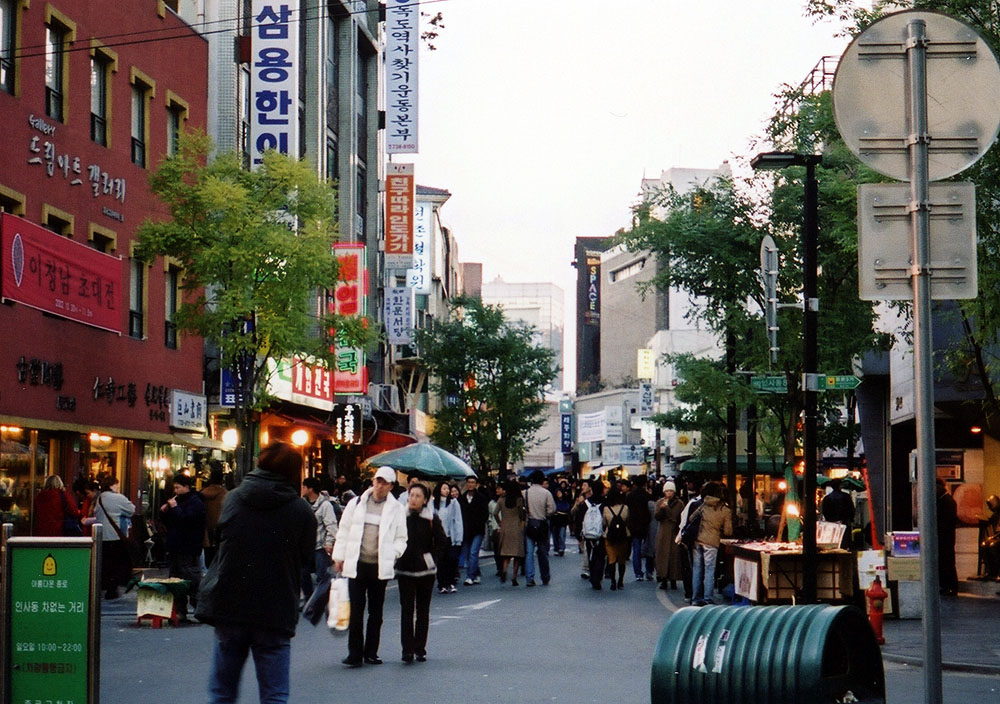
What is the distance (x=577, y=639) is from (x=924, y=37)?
1174 centimetres

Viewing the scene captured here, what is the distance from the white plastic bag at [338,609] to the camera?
31.1ft

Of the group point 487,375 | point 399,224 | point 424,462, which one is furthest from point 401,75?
point 424,462

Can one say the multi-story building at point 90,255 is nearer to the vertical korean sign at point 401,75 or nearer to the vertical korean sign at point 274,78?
the vertical korean sign at point 274,78

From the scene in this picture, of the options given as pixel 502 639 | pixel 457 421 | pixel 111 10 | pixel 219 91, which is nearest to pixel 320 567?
pixel 502 639

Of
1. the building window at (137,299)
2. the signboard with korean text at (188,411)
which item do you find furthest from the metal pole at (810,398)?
the signboard with korean text at (188,411)

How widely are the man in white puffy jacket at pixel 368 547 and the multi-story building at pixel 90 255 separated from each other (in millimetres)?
10414

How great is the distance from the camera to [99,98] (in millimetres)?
28750

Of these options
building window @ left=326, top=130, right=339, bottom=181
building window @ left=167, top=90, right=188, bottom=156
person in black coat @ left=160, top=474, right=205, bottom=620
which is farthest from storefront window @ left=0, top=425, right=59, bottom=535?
building window @ left=326, top=130, right=339, bottom=181

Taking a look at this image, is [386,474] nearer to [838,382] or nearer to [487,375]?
[838,382]

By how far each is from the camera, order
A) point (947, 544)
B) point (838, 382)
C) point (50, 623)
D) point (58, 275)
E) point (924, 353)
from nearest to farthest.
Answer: point (924, 353) → point (50, 623) → point (838, 382) → point (947, 544) → point (58, 275)

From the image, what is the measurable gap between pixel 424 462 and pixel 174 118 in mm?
9480

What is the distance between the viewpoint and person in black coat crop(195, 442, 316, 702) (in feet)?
26.9

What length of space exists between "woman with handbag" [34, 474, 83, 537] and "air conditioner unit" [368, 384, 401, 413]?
36764mm

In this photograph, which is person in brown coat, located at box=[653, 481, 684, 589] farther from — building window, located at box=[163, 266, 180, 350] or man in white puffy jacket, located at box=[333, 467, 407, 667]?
man in white puffy jacket, located at box=[333, 467, 407, 667]
